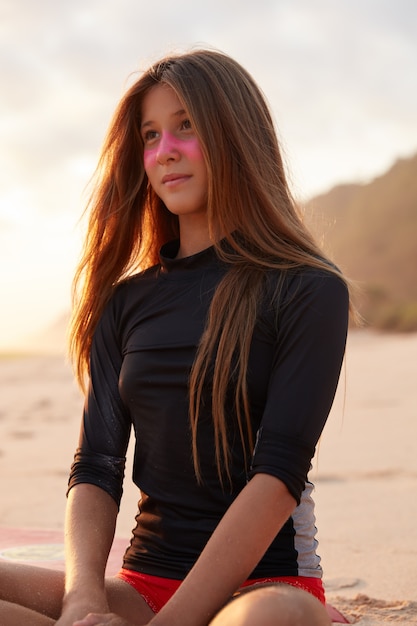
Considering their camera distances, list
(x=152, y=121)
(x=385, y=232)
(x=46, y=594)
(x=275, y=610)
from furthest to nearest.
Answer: (x=385, y=232)
(x=152, y=121)
(x=46, y=594)
(x=275, y=610)

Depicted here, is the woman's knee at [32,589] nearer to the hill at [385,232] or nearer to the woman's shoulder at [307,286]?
the woman's shoulder at [307,286]

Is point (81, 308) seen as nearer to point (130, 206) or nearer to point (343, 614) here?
point (130, 206)

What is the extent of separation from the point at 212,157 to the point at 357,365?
10.8m

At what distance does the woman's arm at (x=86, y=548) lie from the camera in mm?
2014

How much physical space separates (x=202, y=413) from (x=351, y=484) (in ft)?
10.3

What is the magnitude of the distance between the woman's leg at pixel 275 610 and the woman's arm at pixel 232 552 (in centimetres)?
7

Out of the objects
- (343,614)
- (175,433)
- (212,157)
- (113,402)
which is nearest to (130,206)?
(212,157)

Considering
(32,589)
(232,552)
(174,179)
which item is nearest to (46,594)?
(32,589)

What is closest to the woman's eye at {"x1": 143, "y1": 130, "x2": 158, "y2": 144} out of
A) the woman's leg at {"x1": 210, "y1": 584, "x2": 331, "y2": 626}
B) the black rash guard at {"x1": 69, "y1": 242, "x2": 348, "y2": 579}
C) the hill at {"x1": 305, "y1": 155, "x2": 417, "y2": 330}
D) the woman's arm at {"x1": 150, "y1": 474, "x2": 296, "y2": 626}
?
the black rash guard at {"x1": 69, "y1": 242, "x2": 348, "y2": 579}

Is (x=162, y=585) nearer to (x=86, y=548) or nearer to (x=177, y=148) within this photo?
(x=86, y=548)

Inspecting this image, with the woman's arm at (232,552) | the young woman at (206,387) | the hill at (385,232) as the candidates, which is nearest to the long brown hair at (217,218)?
the young woman at (206,387)

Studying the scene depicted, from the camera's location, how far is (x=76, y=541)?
2.21 m

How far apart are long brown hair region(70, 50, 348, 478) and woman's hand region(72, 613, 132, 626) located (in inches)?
16.3

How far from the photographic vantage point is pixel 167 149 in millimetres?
2410
